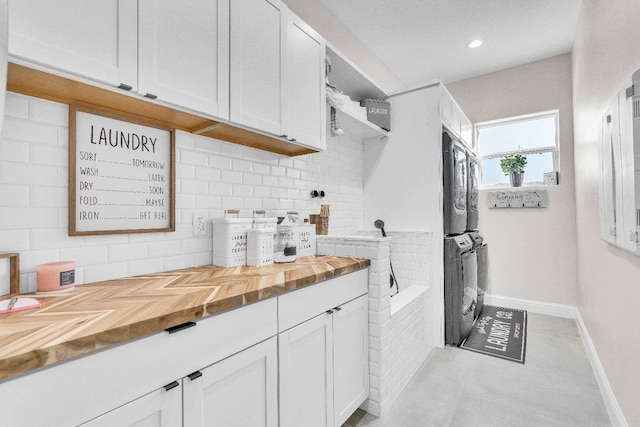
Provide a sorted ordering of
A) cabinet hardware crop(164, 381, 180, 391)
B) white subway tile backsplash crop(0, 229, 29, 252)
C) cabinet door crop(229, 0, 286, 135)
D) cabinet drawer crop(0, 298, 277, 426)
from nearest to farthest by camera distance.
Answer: cabinet drawer crop(0, 298, 277, 426), cabinet hardware crop(164, 381, 180, 391), white subway tile backsplash crop(0, 229, 29, 252), cabinet door crop(229, 0, 286, 135)

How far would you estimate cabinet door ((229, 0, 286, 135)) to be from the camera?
1478 mm

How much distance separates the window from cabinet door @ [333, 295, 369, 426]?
334 centimetres

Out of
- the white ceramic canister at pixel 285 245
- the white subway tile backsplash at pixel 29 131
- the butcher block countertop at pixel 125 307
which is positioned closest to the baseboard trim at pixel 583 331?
the butcher block countertop at pixel 125 307

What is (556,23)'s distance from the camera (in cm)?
308

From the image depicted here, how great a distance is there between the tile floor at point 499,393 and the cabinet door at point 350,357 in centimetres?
20

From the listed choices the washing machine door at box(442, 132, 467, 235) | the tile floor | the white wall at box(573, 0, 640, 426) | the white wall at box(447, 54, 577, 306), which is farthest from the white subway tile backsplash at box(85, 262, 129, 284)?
the white wall at box(447, 54, 577, 306)

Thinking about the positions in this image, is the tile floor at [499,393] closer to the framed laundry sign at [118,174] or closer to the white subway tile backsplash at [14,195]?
the framed laundry sign at [118,174]

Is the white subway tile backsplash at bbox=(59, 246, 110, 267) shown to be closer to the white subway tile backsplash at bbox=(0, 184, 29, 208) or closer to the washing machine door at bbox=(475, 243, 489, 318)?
the white subway tile backsplash at bbox=(0, 184, 29, 208)

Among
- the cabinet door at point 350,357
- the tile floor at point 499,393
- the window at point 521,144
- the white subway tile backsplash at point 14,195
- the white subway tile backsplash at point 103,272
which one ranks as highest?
the window at point 521,144

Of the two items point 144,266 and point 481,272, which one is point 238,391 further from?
point 481,272

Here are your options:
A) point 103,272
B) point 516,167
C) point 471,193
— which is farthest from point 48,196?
point 516,167

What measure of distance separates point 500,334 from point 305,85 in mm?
3011

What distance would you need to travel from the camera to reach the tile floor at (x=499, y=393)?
5.99 ft

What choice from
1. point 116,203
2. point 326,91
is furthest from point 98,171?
point 326,91
